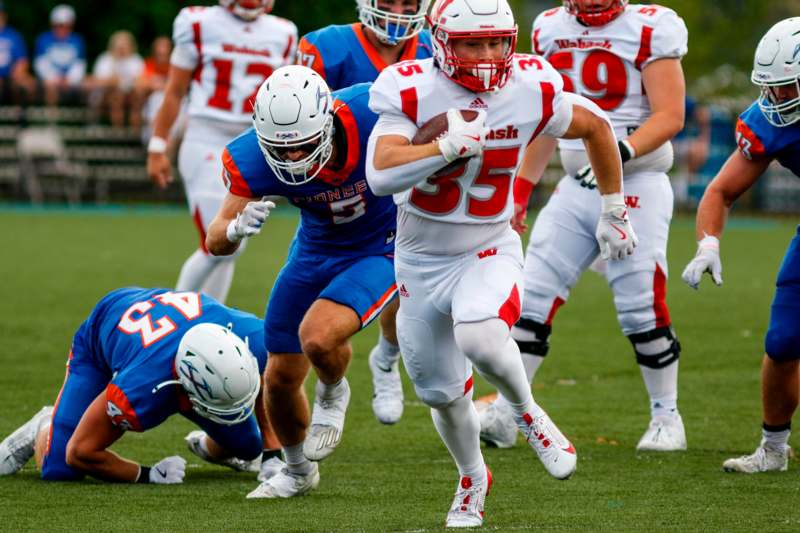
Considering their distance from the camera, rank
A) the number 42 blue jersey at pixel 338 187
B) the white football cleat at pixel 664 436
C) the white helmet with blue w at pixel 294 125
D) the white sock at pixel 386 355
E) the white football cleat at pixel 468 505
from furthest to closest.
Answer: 1. the white sock at pixel 386 355
2. the white football cleat at pixel 664 436
3. the number 42 blue jersey at pixel 338 187
4. the white helmet with blue w at pixel 294 125
5. the white football cleat at pixel 468 505

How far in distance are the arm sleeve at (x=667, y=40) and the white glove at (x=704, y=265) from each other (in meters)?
1.14

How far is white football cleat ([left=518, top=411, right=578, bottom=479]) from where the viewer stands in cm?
491

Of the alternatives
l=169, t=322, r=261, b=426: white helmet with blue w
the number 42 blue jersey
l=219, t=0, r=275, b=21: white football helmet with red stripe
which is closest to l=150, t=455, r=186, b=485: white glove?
l=169, t=322, r=261, b=426: white helmet with blue w

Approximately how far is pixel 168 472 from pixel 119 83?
14.6 m

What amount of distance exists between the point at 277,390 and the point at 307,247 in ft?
1.91

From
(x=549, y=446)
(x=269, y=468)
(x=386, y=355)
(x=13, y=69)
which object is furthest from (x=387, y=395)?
(x=13, y=69)

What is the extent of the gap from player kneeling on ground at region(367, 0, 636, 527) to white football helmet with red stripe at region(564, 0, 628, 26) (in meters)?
1.73

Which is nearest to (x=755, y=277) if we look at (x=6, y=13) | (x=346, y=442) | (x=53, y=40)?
(x=346, y=442)

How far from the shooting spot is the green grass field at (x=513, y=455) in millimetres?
5121

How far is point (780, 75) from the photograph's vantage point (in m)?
5.53

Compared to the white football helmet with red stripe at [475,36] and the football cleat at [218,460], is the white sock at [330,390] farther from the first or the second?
the white football helmet with red stripe at [475,36]

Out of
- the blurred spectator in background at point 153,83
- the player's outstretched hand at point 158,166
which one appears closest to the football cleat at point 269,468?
the player's outstretched hand at point 158,166

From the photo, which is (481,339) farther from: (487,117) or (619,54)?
(619,54)

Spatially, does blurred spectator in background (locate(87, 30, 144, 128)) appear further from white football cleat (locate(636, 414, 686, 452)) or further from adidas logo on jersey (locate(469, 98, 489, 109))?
adidas logo on jersey (locate(469, 98, 489, 109))
